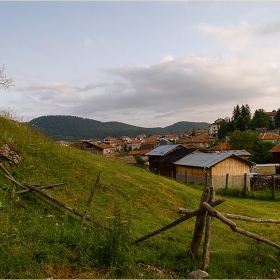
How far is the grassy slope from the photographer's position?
14.6 feet

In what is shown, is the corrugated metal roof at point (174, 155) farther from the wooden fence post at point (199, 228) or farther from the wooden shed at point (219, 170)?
the wooden fence post at point (199, 228)

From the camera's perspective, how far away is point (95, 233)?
5441 millimetres

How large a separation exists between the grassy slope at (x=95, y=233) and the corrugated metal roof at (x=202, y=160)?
34.3 ft

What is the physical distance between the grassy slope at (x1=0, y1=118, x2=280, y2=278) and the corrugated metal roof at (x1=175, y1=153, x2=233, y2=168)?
1045cm

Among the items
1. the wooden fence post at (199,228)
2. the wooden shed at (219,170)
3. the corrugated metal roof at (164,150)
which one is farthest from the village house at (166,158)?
the wooden fence post at (199,228)

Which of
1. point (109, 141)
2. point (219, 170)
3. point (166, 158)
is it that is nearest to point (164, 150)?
point (166, 158)

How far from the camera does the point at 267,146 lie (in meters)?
45.8

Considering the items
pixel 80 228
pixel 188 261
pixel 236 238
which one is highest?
pixel 80 228

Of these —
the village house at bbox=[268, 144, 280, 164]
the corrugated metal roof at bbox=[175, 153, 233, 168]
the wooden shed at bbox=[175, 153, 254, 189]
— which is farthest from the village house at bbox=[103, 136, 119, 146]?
the wooden shed at bbox=[175, 153, 254, 189]

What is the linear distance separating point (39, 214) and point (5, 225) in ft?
3.26

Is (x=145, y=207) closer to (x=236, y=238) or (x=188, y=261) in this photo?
(x=236, y=238)

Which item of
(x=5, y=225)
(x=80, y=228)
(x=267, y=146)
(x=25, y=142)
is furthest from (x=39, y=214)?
(x=267, y=146)

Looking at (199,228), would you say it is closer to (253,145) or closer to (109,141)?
(253,145)

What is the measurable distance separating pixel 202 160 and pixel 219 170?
207 cm
